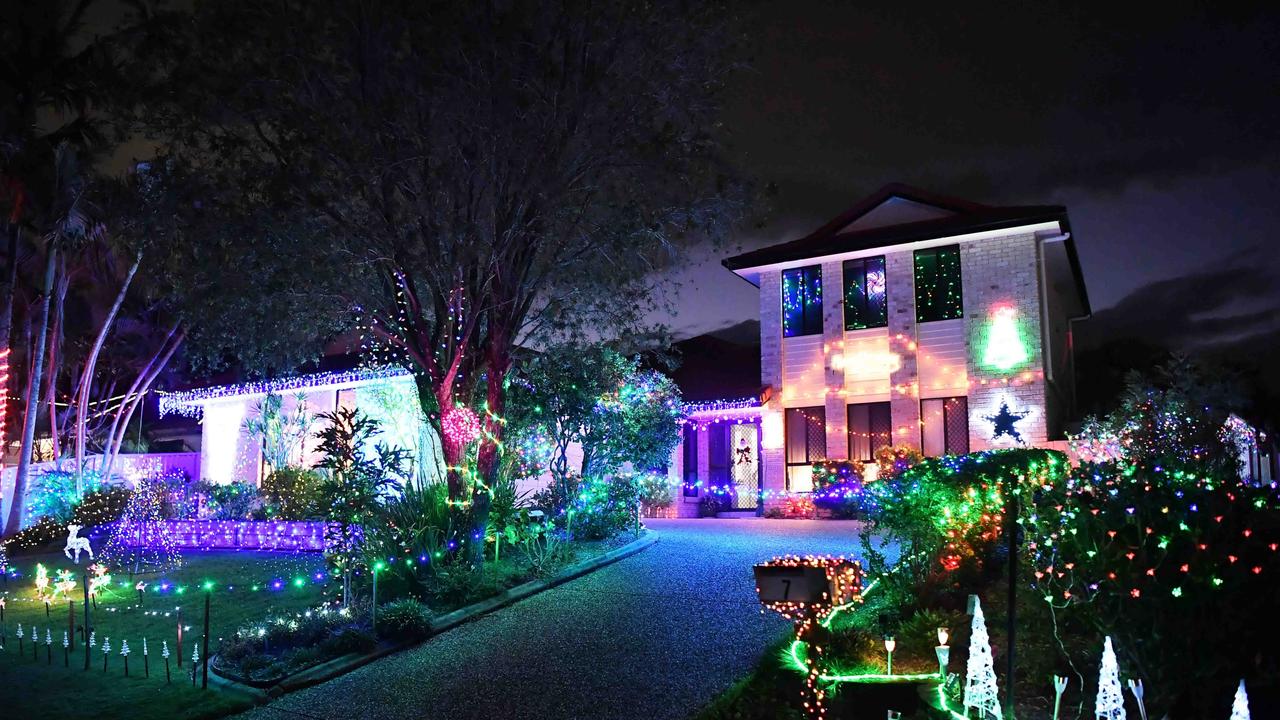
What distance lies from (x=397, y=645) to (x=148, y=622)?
4025mm

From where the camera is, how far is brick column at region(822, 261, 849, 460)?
21594 mm

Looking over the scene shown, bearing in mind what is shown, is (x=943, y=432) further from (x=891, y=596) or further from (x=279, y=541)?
(x=279, y=541)

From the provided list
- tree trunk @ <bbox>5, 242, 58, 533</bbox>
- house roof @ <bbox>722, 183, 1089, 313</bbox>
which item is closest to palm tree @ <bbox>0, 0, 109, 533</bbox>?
tree trunk @ <bbox>5, 242, 58, 533</bbox>

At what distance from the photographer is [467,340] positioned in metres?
11.8

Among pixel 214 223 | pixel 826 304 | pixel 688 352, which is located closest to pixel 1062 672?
pixel 214 223

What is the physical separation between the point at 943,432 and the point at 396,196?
14.1m

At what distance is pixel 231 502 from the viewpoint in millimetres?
19094

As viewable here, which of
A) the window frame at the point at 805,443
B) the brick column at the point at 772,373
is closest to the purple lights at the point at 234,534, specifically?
the brick column at the point at 772,373

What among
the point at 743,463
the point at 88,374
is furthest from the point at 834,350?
the point at 88,374

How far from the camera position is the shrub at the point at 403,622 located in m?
8.80

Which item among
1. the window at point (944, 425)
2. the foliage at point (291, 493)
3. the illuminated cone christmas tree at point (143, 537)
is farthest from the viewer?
the window at point (944, 425)

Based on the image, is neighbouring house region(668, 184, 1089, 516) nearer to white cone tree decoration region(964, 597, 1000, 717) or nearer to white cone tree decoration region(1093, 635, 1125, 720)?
white cone tree decoration region(964, 597, 1000, 717)

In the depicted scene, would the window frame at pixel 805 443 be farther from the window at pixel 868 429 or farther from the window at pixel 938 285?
the window at pixel 938 285

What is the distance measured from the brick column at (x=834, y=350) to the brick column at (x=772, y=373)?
3.94 feet
